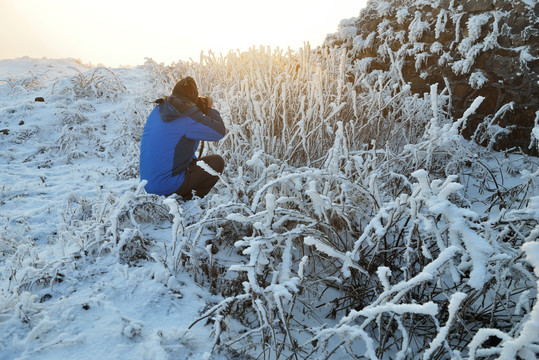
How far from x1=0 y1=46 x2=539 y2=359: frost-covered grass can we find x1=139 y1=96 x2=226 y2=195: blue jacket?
30cm

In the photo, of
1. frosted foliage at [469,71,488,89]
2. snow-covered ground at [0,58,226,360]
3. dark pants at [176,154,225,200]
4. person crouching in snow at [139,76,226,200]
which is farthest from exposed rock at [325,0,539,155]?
snow-covered ground at [0,58,226,360]

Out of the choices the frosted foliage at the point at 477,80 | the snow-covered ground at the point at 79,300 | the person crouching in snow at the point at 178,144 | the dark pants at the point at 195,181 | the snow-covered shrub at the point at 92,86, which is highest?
the snow-covered shrub at the point at 92,86

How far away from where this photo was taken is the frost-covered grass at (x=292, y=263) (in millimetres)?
1015

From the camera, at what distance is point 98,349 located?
1.13 meters

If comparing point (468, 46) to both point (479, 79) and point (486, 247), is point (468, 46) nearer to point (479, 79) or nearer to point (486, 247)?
point (479, 79)

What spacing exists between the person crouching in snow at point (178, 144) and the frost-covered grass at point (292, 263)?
8.9 inches

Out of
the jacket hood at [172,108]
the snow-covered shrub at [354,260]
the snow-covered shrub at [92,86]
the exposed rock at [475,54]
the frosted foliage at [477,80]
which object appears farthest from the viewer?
the snow-covered shrub at [92,86]

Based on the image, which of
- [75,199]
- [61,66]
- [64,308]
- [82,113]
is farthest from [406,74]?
[61,66]

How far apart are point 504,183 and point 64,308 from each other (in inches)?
117

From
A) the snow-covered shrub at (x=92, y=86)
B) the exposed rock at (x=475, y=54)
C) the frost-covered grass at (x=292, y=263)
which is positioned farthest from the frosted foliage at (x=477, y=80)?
the snow-covered shrub at (x=92, y=86)

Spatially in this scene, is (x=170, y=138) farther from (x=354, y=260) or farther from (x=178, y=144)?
(x=354, y=260)

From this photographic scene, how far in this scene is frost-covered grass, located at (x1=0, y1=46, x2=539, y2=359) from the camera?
101 centimetres

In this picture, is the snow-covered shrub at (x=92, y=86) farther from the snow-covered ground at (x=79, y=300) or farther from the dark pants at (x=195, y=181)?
the dark pants at (x=195, y=181)

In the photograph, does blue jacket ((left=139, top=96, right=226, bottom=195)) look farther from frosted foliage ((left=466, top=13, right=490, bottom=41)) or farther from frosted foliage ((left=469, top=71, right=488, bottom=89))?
frosted foliage ((left=466, top=13, right=490, bottom=41))
